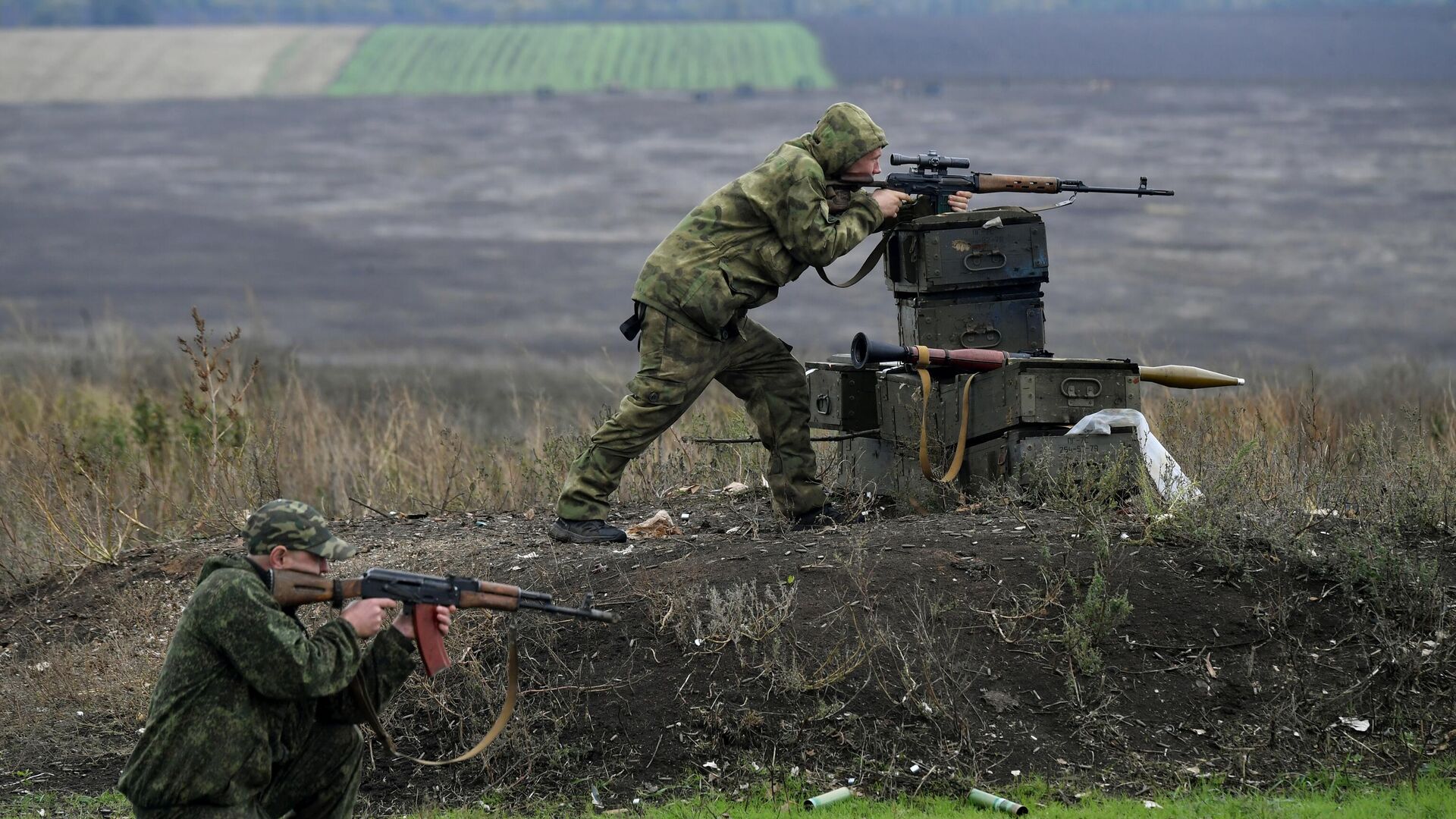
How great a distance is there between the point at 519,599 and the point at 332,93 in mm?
79222

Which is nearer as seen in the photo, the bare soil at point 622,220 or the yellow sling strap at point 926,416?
the yellow sling strap at point 926,416

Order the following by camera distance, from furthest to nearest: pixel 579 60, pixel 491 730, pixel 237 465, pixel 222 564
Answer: pixel 579 60 → pixel 237 465 → pixel 491 730 → pixel 222 564

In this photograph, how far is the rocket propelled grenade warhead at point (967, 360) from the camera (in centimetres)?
802

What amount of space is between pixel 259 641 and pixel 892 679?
9.78 feet

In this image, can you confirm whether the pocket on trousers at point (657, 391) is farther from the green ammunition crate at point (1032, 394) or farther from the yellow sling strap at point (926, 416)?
the green ammunition crate at point (1032, 394)

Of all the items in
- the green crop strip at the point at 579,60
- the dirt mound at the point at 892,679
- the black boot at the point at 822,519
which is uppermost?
the green crop strip at the point at 579,60

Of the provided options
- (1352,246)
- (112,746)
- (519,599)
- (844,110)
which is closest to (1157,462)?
(844,110)

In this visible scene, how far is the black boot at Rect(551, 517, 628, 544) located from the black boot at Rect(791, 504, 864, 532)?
3.39ft

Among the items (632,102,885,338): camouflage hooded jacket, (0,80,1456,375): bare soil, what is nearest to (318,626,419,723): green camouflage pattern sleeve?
(632,102,885,338): camouflage hooded jacket

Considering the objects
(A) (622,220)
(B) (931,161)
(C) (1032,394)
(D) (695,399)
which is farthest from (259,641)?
(A) (622,220)

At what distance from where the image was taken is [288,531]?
502 centimetres

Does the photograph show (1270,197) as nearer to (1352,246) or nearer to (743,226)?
(1352,246)

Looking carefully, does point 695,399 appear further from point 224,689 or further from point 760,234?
point 224,689

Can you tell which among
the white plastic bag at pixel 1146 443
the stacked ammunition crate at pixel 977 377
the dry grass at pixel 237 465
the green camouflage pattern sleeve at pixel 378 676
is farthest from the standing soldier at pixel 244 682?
the dry grass at pixel 237 465
